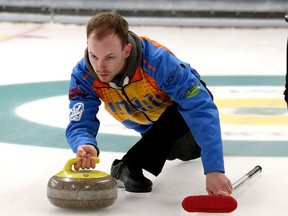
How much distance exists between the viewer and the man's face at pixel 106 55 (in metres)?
2.14

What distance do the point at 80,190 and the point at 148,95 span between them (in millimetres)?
377

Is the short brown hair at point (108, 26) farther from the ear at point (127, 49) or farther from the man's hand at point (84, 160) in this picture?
the man's hand at point (84, 160)

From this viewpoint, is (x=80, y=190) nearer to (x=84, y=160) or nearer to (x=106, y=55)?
(x=84, y=160)

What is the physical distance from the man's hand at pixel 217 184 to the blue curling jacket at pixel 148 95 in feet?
0.05

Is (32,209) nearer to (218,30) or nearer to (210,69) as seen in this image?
(210,69)

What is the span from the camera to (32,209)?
2.16m

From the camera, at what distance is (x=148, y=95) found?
2348 millimetres

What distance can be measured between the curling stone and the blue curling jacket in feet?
0.52

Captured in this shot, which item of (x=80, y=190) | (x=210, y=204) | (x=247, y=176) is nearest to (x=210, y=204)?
(x=210, y=204)

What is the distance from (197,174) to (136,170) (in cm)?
26

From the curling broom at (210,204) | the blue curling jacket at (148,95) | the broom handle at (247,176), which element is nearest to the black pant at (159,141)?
the blue curling jacket at (148,95)

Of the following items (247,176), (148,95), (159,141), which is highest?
(148,95)

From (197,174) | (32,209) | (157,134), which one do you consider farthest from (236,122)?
(32,209)

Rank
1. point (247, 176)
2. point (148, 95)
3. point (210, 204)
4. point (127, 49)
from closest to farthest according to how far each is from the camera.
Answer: point (210, 204), point (127, 49), point (148, 95), point (247, 176)
